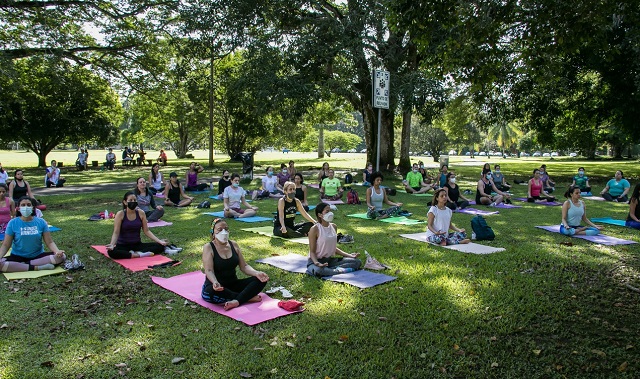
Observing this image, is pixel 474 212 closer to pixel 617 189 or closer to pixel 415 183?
pixel 415 183

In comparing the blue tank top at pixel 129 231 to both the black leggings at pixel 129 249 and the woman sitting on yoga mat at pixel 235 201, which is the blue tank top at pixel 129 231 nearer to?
the black leggings at pixel 129 249

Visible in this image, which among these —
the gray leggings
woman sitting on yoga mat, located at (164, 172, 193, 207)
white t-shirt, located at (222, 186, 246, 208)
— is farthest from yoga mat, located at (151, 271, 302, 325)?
woman sitting on yoga mat, located at (164, 172, 193, 207)

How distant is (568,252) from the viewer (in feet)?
28.1

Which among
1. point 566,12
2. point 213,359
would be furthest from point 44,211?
point 566,12

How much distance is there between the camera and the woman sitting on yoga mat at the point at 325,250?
715 cm

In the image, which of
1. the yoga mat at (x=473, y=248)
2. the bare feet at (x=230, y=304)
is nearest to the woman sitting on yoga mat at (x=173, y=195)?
the yoga mat at (x=473, y=248)

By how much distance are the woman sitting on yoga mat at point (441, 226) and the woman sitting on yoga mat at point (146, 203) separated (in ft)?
21.5

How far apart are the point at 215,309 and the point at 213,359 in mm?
1273

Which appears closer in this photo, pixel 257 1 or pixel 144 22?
pixel 257 1

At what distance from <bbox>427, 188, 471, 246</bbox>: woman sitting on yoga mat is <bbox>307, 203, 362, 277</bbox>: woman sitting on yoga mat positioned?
2499 millimetres

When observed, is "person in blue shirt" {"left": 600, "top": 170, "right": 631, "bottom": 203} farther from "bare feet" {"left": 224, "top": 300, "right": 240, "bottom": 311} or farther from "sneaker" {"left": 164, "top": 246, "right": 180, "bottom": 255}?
"bare feet" {"left": 224, "top": 300, "right": 240, "bottom": 311}

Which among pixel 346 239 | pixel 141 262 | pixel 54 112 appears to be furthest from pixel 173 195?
pixel 54 112

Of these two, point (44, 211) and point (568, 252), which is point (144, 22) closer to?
point (44, 211)

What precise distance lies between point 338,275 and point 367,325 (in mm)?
1910
